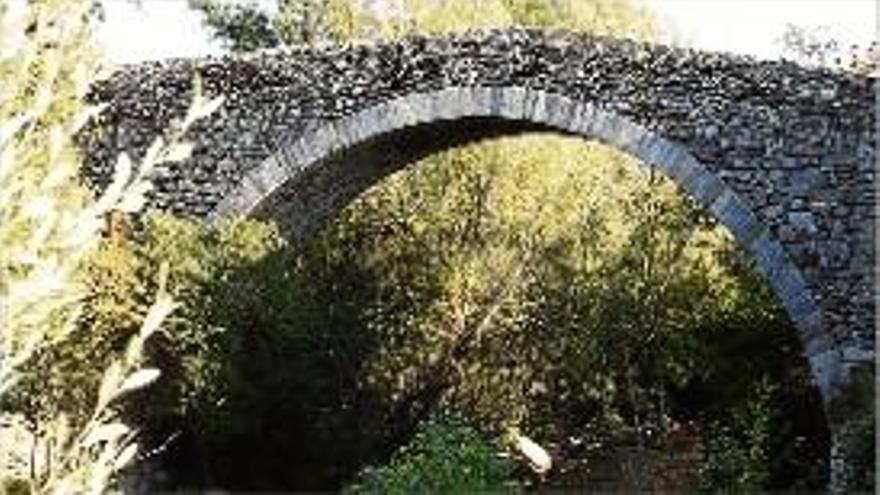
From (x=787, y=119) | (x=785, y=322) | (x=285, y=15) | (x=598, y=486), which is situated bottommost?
(x=598, y=486)

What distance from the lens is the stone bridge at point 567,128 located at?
43.9ft

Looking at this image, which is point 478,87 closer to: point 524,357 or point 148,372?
point 524,357

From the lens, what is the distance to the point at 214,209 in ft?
50.9

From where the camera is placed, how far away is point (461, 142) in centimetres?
1608

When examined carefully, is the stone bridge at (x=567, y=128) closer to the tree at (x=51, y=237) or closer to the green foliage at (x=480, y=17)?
the green foliage at (x=480, y=17)

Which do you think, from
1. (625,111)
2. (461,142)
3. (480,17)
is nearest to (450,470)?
(625,111)

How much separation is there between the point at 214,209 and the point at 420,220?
2.46 metres

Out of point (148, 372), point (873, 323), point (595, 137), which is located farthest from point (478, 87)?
point (148, 372)

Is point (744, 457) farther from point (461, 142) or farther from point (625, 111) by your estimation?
point (461, 142)

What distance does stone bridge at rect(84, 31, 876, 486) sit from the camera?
43.9ft

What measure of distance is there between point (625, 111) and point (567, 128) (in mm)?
528

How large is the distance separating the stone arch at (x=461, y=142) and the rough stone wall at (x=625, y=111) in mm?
59

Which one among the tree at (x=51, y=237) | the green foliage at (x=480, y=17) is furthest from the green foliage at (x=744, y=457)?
the tree at (x=51, y=237)

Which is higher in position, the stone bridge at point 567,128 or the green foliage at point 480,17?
the green foliage at point 480,17
